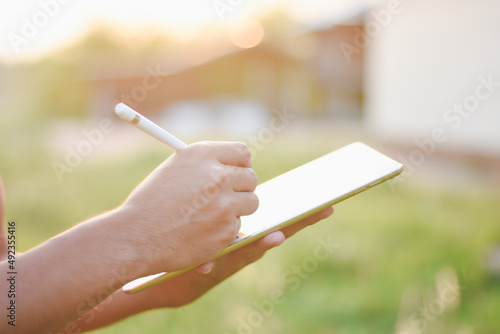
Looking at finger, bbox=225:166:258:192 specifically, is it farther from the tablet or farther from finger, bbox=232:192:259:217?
the tablet

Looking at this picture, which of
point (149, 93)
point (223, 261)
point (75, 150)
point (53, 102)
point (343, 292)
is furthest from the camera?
point (53, 102)

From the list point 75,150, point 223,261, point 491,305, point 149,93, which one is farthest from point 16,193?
point 149,93

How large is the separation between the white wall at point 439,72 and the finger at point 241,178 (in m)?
5.86

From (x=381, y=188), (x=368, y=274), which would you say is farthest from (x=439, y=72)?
(x=368, y=274)

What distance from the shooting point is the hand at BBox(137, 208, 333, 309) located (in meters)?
1.23

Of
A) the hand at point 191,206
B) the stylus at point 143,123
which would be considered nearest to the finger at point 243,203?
the hand at point 191,206

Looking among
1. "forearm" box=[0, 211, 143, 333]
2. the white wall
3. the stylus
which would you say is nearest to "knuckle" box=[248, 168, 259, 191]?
the stylus

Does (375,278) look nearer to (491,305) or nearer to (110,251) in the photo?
(491,305)

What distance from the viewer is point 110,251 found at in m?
0.90

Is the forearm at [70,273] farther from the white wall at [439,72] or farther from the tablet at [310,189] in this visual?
the white wall at [439,72]

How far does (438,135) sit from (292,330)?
5116 millimetres

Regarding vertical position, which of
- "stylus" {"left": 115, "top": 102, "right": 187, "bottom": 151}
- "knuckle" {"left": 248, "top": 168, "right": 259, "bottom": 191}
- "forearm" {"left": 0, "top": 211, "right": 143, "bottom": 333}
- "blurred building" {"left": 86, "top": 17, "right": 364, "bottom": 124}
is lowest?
"blurred building" {"left": 86, "top": 17, "right": 364, "bottom": 124}

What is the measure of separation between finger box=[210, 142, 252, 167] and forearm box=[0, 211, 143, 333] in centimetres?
21

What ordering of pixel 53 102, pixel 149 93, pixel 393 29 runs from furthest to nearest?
pixel 53 102 → pixel 149 93 → pixel 393 29
